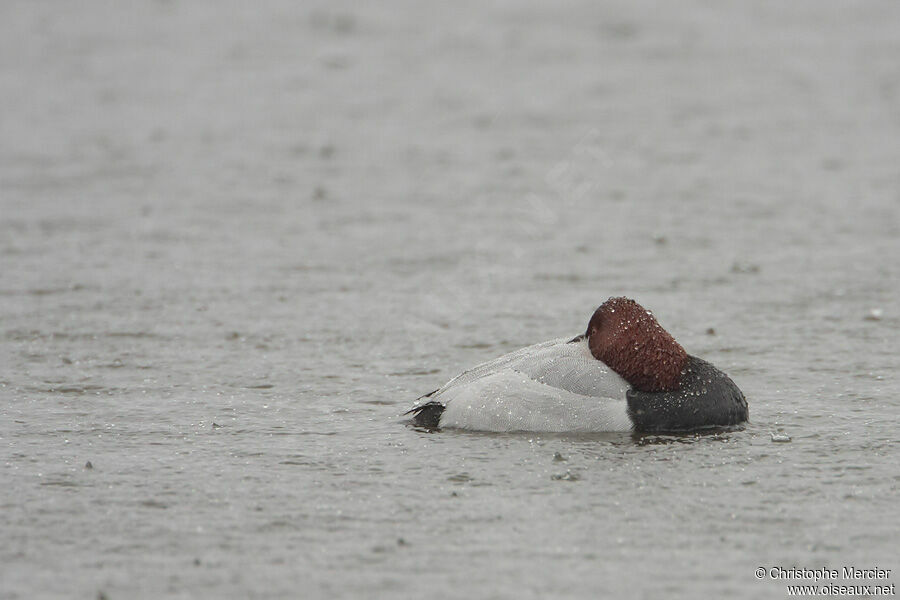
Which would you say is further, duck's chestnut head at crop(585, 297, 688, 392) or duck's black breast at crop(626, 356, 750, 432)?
duck's chestnut head at crop(585, 297, 688, 392)

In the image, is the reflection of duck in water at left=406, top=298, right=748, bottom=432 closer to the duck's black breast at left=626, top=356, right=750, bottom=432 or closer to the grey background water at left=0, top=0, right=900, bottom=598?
the duck's black breast at left=626, top=356, right=750, bottom=432

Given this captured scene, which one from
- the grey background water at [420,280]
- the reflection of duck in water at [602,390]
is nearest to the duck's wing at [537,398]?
the reflection of duck in water at [602,390]

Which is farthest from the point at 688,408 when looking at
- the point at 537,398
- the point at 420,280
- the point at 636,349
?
the point at 420,280

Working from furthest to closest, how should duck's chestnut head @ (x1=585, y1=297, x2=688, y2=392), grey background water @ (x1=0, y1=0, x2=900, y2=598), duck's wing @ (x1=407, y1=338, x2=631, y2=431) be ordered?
duck's chestnut head @ (x1=585, y1=297, x2=688, y2=392), duck's wing @ (x1=407, y1=338, x2=631, y2=431), grey background water @ (x1=0, y1=0, x2=900, y2=598)

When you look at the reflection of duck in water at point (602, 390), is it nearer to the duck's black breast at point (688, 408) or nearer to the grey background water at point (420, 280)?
the duck's black breast at point (688, 408)

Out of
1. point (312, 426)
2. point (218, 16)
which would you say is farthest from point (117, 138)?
point (312, 426)

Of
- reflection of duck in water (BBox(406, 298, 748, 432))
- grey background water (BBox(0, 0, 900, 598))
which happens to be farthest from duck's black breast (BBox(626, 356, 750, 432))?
grey background water (BBox(0, 0, 900, 598))

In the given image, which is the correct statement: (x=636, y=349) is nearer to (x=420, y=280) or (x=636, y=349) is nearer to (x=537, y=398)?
(x=537, y=398)
